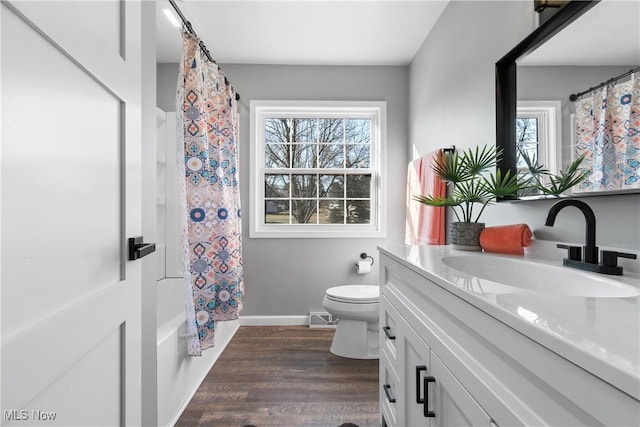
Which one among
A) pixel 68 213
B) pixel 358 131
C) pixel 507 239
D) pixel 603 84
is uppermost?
pixel 358 131

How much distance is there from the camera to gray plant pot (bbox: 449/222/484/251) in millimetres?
1290

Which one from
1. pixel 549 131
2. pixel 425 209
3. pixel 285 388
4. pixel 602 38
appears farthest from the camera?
pixel 425 209

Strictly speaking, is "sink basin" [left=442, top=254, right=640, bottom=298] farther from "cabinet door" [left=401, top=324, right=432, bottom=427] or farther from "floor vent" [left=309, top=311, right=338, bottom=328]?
"floor vent" [left=309, top=311, right=338, bottom=328]

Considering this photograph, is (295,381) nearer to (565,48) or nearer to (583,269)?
(583,269)

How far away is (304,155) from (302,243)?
0.84 meters

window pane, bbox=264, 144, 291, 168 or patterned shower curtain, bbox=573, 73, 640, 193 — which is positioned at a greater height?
window pane, bbox=264, 144, 291, 168

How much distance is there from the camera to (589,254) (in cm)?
88

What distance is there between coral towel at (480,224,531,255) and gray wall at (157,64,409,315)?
1660mm

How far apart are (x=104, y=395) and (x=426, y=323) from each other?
0.81 metres

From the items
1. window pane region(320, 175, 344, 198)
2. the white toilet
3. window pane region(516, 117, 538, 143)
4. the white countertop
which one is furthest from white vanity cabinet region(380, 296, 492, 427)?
window pane region(320, 175, 344, 198)

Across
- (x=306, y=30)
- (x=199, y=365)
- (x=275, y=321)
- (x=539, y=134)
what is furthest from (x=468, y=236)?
(x=275, y=321)

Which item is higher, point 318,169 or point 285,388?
point 318,169

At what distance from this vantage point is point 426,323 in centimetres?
87

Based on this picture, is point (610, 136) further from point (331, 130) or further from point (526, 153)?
point (331, 130)
